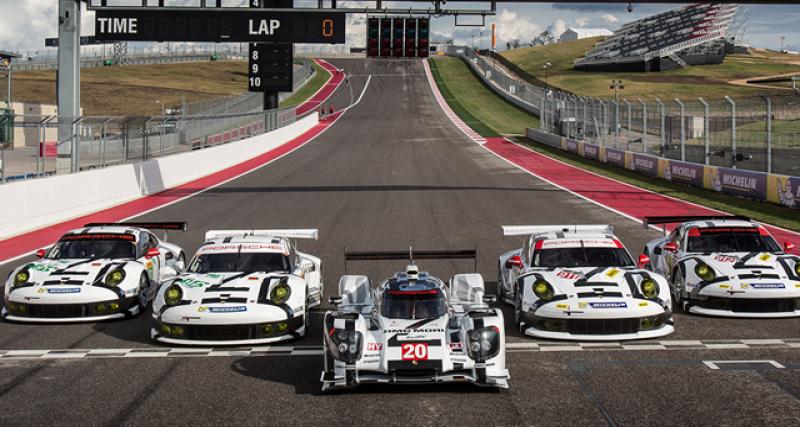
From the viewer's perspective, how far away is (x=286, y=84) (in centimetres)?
4584

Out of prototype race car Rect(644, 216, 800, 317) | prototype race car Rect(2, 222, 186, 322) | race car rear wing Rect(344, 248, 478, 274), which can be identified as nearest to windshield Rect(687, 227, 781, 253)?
prototype race car Rect(644, 216, 800, 317)

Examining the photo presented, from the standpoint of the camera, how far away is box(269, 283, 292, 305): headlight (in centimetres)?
1241

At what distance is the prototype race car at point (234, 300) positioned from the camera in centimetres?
1195

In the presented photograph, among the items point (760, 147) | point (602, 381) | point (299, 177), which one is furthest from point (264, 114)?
point (602, 381)

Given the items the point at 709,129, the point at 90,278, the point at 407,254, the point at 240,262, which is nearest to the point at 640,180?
the point at 709,129

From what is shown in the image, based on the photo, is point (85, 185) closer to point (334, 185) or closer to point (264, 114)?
point (334, 185)

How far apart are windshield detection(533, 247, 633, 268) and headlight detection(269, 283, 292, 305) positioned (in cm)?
390

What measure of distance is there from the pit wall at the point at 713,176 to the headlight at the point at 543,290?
58.0 feet

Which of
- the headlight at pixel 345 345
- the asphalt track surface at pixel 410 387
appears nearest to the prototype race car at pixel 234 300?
the asphalt track surface at pixel 410 387

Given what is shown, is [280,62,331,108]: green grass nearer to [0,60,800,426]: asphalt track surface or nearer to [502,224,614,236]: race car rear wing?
[0,60,800,426]: asphalt track surface

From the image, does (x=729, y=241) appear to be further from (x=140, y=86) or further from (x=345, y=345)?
(x=140, y=86)

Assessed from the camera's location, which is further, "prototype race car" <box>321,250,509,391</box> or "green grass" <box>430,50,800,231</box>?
"green grass" <box>430,50,800,231</box>

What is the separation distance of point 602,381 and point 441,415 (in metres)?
2.20

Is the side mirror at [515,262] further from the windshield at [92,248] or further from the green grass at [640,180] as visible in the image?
the green grass at [640,180]
